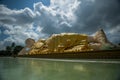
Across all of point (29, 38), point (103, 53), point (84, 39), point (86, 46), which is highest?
point (29, 38)

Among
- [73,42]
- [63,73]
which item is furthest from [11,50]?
[63,73]

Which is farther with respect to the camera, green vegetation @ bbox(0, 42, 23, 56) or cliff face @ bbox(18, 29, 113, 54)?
green vegetation @ bbox(0, 42, 23, 56)

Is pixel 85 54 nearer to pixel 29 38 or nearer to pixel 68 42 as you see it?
pixel 68 42

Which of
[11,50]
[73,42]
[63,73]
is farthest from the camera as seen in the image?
[11,50]

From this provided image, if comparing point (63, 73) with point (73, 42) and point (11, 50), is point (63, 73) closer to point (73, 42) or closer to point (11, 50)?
point (73, 42)

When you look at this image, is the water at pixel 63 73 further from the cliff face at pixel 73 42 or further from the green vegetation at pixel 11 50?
the green vegetation at pixel 11 50

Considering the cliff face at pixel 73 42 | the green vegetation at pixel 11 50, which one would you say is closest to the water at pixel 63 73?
the cliff face at pixel 73 42

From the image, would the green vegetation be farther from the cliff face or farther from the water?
the water

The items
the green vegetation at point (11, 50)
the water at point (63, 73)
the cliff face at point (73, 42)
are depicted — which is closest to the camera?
the water at point (63, 73)

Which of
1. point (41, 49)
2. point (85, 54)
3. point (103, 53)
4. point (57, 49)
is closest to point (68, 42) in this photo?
point (57, 49)

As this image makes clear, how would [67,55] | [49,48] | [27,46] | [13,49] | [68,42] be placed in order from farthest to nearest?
[13,49]
[27,46]
[49,48]
[68,42]
[67,55]

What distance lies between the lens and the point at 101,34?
3281cm

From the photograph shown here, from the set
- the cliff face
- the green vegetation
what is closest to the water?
the cliff face

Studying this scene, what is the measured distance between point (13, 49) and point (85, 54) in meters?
43.7
